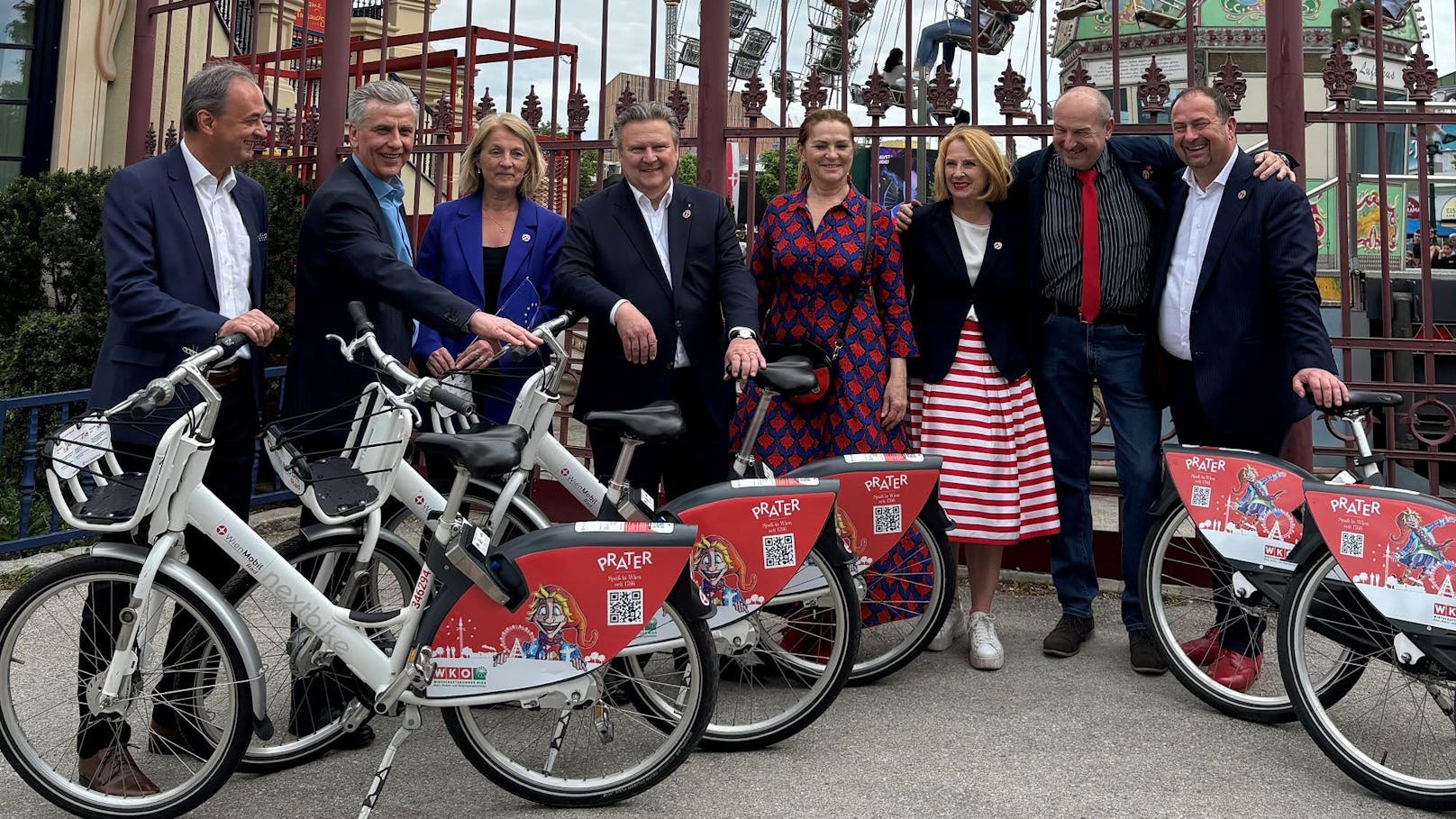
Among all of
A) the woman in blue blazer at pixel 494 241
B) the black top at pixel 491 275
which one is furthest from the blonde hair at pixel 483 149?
the black top at pixel 491 275

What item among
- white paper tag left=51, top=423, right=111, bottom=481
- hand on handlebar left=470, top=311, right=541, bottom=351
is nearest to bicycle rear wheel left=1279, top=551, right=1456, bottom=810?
hand on handlebar left=470, top=311, right=541, bottom=351

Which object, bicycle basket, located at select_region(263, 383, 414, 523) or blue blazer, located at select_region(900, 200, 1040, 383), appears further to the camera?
blue blazer, located at select_region(900, 200, 1040, 383)

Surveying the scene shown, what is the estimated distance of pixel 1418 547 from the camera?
123 inches

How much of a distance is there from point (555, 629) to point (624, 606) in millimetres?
176

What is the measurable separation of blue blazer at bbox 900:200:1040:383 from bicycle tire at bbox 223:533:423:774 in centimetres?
195

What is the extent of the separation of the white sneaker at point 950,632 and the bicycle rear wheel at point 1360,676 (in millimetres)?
1221

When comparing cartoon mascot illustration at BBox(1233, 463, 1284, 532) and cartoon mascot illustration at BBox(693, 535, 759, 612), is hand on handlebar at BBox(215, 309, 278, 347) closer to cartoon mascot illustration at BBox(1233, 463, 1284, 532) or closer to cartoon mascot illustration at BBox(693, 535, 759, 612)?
cartoon mascot illustration at BBox(693, 535, 759, 612)

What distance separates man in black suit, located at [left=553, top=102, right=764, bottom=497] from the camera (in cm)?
380

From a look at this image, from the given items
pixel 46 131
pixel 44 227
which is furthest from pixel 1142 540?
pixel 46 131

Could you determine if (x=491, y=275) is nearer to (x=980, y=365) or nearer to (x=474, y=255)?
(x=474, y=255)

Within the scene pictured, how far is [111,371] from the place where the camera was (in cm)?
318

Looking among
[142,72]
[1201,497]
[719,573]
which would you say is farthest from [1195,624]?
[142,72]

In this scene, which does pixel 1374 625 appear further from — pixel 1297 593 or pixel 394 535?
pixel 394 535

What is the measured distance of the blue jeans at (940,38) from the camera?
16.1 ft
